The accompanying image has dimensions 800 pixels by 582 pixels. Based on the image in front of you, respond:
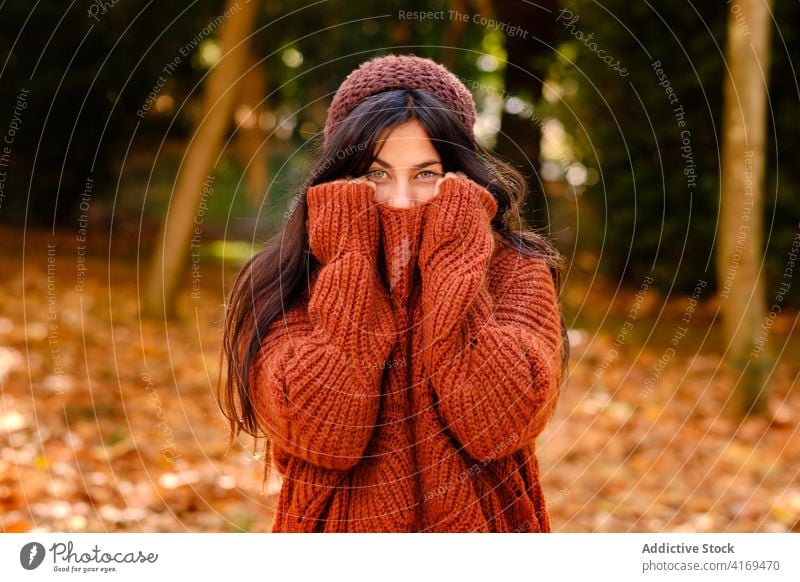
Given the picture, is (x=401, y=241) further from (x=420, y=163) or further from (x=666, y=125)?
(x=666, y=125)

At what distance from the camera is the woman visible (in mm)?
1976

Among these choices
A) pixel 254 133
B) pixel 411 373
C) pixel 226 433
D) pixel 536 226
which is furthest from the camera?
pixel 254 133

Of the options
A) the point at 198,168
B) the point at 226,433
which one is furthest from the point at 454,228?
the point at 198,168

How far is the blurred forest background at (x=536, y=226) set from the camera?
4543 millimetres

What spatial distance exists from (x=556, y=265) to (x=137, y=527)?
257 cm

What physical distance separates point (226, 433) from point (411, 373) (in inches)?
135

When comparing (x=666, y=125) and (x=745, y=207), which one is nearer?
(x=745, y=207)

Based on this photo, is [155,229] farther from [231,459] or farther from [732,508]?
[732,508]

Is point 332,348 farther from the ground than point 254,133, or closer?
closer

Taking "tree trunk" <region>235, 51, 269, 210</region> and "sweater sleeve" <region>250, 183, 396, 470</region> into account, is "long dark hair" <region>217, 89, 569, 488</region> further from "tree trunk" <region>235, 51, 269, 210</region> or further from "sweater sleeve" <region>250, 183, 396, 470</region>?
"tree trunk" <region>235, 51, 269, 210</region>

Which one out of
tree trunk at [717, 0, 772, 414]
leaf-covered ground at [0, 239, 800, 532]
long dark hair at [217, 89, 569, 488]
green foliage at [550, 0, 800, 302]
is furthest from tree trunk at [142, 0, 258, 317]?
long dark hair at [217, 89, 569, 488]

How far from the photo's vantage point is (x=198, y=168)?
7.18 meters

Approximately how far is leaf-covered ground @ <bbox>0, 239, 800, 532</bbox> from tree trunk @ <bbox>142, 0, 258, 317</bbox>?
0.32m

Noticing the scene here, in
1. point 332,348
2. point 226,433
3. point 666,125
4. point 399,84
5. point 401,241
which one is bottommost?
point 226,433
